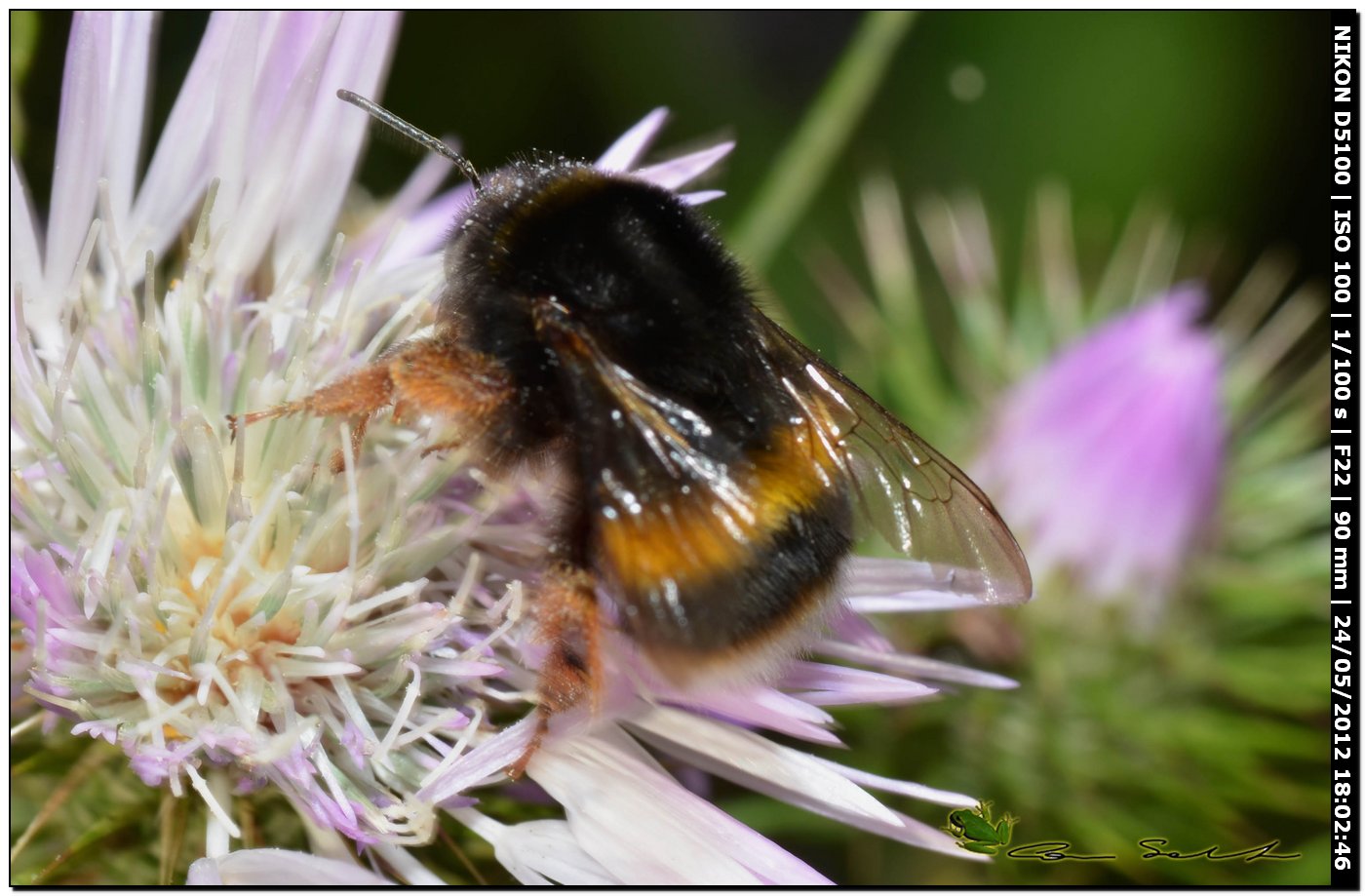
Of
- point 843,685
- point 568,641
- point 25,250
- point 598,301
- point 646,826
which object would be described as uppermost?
point 25,250

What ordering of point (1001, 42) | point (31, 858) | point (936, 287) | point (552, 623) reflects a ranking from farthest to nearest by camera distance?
point (936, 287) → point (1001, 42) → point (31, 858) → point (552, 623)

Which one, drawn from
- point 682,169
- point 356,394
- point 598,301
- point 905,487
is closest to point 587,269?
point 598,301

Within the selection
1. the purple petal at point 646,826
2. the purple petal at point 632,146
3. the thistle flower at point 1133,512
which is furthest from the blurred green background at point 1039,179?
the purple petal at point 646,826

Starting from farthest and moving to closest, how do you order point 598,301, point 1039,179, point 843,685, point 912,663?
point 1039,179
point 912,663
point 843,685
point 598,301

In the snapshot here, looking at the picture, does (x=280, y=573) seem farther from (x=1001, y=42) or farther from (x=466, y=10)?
(x=1001, y=42)

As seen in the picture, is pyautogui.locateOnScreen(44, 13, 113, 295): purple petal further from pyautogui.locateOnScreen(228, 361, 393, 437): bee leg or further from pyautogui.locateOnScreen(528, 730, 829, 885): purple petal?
pyautogui.locateOnScreen(528, 730, 829, 885): purple petal

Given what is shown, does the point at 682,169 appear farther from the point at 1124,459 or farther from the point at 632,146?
the point at 1124,459

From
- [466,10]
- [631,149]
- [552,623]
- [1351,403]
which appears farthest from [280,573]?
[1351,403]
